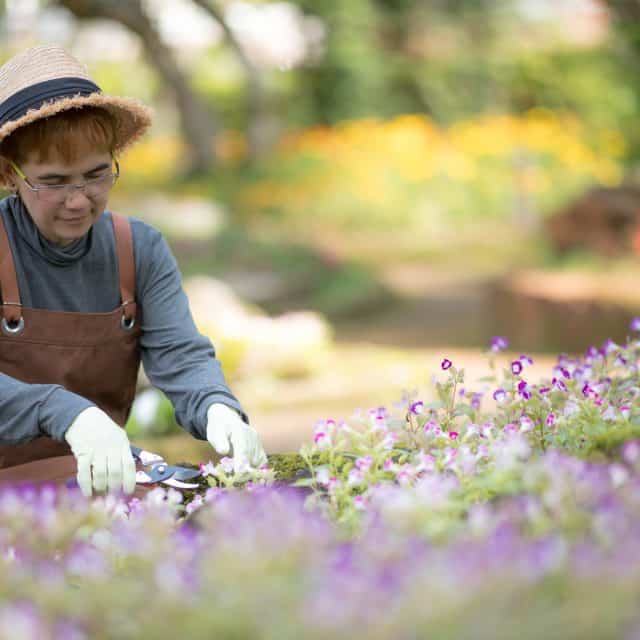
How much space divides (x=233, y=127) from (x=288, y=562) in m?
16.8

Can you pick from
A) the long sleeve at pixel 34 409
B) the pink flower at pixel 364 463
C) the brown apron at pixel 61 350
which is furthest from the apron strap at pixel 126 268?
the pink flower at pixel 364 463

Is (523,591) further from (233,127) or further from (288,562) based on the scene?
(233,127)

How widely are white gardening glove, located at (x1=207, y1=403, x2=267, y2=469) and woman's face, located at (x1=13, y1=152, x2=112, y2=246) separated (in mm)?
481

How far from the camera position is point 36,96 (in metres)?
2.18

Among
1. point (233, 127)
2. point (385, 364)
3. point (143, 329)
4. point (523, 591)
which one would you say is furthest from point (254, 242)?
point (523, 591)

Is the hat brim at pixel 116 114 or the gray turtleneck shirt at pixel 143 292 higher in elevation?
the hat brim at pixel 116 114

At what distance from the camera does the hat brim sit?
2.12 m

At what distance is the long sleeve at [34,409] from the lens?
200 centimetres

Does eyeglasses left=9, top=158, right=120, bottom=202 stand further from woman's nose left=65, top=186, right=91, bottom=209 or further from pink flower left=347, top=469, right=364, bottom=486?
pink flower left=347, top=469, right=364, bottom=486

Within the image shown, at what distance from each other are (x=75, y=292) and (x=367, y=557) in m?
1.37

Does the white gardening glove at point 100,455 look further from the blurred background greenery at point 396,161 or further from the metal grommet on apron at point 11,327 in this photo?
the blurred background greenery at point 396,161

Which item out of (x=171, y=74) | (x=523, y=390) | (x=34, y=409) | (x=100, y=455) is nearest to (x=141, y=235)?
(x=34, y=409)

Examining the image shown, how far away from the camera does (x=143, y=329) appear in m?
2.45

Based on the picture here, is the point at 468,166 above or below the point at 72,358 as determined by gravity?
above
